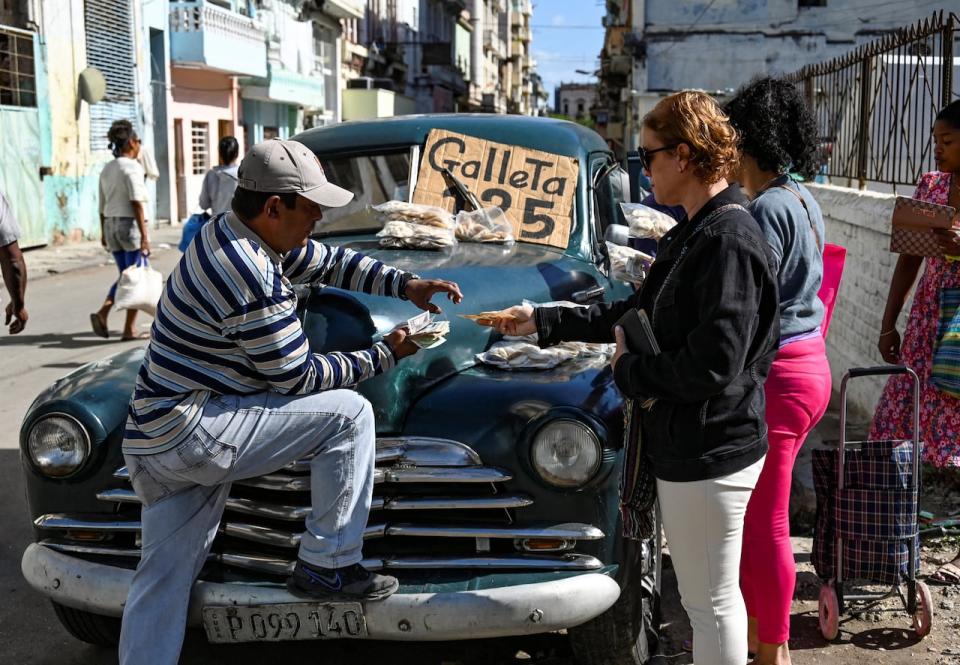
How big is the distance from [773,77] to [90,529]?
8.65 feet

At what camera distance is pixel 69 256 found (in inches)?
659

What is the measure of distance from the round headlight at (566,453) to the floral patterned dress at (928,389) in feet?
5.29

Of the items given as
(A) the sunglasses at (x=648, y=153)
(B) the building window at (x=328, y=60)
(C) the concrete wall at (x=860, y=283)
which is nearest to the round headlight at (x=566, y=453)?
(A) the sunglasses at (x=648, y=153)

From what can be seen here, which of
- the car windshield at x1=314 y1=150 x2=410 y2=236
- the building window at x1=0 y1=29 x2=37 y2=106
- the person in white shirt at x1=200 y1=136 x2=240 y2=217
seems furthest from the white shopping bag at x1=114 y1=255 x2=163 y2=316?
the building window at x1=0 y1=29 x2=37 y2=106

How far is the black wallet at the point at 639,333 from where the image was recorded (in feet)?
8.71

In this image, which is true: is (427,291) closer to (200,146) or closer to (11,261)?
(11,261)

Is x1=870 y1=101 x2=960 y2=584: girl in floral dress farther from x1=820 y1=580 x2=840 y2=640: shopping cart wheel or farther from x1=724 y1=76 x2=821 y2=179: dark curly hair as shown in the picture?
x1=724 y1=76 x2=821 y2=179: dark curly hair

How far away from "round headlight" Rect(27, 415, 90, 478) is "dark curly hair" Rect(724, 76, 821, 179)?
7.51ft

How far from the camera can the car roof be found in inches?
196

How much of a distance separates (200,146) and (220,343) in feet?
82.1

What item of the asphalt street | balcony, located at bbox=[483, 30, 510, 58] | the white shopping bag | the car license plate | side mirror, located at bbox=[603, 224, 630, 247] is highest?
balcony, located at bbox=[483, 30, 510, 58]

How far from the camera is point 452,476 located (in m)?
3.13

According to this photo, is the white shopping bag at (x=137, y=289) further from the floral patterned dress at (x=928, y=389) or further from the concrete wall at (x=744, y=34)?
the concrete wall at (x=744, y=34)

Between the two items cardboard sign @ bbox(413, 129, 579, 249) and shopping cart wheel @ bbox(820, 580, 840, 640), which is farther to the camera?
cardboard sign @ bbox(413, 129, 579, 249)
